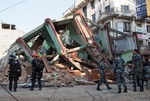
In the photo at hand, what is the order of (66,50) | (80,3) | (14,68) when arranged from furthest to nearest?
(80,3) < (66,50) < (14,68)

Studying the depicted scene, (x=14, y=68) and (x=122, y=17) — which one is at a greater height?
(x=122, y=17)

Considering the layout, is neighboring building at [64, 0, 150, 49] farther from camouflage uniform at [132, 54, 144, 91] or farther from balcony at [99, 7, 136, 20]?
camouflage uniform at [132, 54, 144, 91]

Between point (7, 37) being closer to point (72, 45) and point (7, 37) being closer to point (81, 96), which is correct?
point (72, 45)

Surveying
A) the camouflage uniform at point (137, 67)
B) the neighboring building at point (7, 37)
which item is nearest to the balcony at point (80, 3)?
the neighboring building at point (7, 37)

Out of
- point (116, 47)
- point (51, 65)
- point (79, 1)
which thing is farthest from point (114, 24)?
point (51, 65)

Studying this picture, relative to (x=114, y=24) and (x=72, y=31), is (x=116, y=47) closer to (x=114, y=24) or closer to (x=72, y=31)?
(x=72, y=31)

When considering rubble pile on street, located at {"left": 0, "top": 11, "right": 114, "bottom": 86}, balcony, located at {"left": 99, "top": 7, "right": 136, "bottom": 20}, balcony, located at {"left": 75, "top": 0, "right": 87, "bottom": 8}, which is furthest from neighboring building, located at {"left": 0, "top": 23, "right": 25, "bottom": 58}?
rubble pile on street, located at {"left": 0, "top": 11, "right": 114, "bottom": 86}

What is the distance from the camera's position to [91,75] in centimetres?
1634

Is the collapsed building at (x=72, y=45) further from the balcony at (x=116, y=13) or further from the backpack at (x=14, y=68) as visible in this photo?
the balcony at (x=116, y=13)

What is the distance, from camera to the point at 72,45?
21.2 metres

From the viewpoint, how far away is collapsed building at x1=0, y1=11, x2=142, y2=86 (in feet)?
59.5

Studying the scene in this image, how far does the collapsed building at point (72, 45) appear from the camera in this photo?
18.1 metres

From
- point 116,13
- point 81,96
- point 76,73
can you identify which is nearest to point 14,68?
point 81,96

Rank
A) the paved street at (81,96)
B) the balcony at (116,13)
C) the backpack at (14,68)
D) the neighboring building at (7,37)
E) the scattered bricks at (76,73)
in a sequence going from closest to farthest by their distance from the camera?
the paved street at (81,96) < the backpack at (14,68) < the scattered bricks at (76,73) < the neighboring building at (7,37) < the balcony at (116,13)
